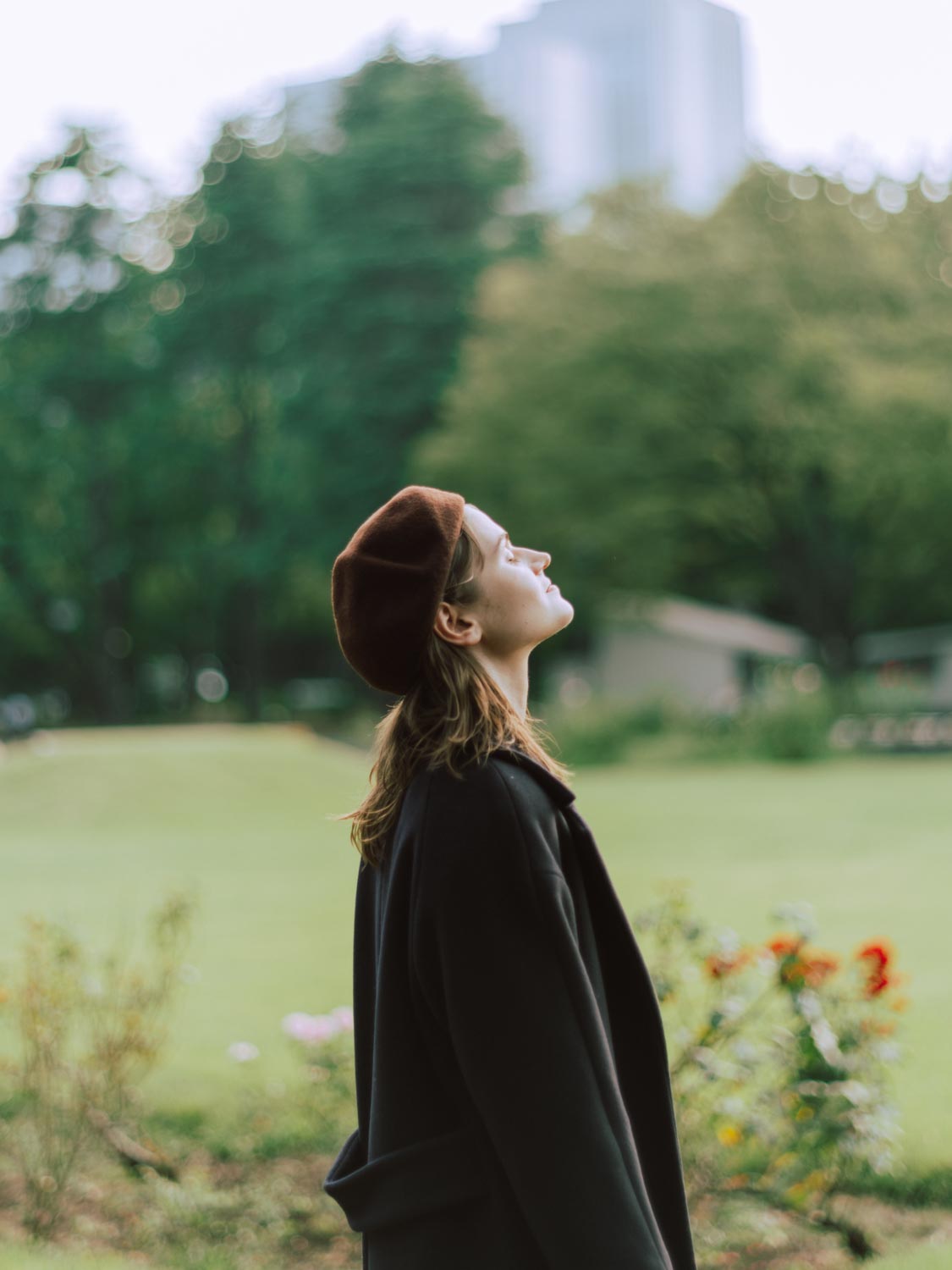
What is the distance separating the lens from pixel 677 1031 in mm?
5199

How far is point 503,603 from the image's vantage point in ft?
6.47

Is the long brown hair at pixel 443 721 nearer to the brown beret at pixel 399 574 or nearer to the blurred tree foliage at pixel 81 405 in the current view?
the brown beret at pixel 399 574

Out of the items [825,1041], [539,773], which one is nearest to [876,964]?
[825,1041]

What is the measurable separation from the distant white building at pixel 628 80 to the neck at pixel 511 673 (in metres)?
127

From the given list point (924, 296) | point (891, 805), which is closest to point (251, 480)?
point (924, 296)

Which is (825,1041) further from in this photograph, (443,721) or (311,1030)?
(443,721)

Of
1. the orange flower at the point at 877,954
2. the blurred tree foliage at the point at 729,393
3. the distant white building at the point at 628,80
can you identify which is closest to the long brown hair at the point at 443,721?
the orange flower at the point at 877,954

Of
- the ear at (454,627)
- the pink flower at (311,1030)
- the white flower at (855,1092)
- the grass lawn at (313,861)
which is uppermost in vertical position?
the ear at (454,627)

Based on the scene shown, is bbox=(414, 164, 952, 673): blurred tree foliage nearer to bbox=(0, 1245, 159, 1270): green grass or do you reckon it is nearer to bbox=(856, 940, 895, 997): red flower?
bbox=(856, 940, 895, 997): red flower

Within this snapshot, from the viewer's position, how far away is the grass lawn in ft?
28.0

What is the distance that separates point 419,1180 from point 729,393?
108ft

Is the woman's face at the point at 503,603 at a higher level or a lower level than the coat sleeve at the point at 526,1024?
higher

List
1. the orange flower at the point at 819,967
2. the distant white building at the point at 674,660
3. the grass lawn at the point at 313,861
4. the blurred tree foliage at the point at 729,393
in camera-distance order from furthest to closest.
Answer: the distant white building at the point at 674,660
the blurred tree foliage at the point at 729,393
the grass lawn at the point at 313,861
the orange flower at the point at 819,967

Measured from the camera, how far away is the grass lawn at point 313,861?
28.0 ft
